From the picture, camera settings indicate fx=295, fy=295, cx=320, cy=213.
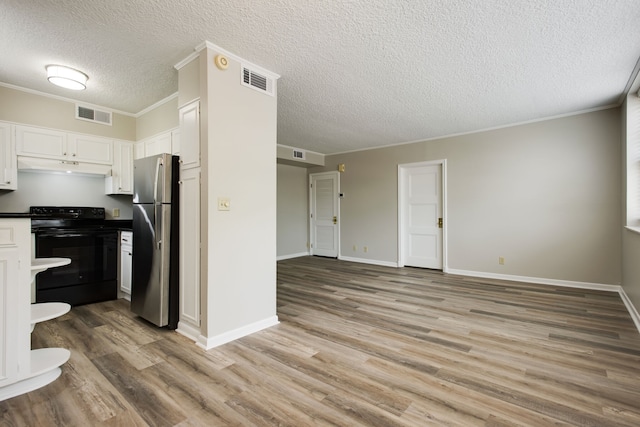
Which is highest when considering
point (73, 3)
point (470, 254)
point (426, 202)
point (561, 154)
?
point (73, 3)

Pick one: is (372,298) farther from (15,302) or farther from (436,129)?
(15,302)

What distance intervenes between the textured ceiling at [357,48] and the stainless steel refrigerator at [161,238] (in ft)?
3.47

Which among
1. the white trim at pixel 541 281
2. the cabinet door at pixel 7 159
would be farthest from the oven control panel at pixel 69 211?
the white trim at pixel 541 281

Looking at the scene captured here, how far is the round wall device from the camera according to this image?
257cm

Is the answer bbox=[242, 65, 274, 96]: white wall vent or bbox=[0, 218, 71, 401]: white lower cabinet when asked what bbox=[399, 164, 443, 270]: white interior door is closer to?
bbox=[242, 65, 274, 96]: white wall vent

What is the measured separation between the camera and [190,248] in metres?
2.75

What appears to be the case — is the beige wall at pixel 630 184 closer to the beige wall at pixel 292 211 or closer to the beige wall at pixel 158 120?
the beige wall at pixel 158 120

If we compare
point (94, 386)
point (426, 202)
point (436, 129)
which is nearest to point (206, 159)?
point (94, 386)

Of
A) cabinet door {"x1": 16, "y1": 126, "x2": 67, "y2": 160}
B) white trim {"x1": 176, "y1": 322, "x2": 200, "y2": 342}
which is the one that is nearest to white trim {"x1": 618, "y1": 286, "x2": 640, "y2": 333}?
white trim {"x1": 176, "y1": 322, "x2": 200, "y2": 342}

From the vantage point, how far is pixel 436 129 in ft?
17.0

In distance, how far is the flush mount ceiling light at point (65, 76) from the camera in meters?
2.96

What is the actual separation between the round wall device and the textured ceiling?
114 mm

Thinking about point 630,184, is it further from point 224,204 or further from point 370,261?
point 224,204

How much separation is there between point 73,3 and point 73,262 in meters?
2.88
